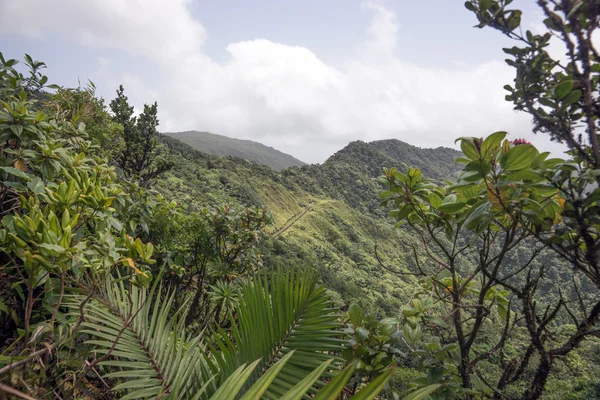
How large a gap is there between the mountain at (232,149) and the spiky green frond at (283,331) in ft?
257

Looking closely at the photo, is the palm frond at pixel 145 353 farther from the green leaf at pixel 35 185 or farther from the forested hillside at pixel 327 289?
the green leaf at pixel 35 185

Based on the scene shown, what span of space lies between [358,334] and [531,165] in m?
0.74

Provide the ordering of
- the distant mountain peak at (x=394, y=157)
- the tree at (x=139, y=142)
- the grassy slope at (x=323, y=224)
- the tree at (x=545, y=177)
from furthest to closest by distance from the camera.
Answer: the distant mountain peak at (x=394, y=157) → the grassy slope at (x=323, y=224) → the tree at (x=139, y=142) → the tree at (x=545, y=177)

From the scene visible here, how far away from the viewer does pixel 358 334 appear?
107cm

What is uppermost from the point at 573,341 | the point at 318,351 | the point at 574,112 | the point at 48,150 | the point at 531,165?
the point at 574,112

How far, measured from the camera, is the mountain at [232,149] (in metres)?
108

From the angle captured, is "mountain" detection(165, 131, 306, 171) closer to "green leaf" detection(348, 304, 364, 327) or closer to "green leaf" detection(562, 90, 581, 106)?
"green leaf" detection(348, 304, 364, 327)

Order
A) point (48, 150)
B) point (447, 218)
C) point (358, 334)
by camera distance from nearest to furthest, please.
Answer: point (358, 334)
point (447, 218)
point (48, 150)

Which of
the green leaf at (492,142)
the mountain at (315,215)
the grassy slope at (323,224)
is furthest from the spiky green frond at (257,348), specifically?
the mountain at (315,215)

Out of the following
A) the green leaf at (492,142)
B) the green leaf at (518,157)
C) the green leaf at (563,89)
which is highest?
the green leaf at (563,89)

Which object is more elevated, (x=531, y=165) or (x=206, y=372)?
(x=531, y=165)

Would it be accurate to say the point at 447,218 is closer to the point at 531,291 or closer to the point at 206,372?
the point at 531,291

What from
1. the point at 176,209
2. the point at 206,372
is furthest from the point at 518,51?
the point at 176,209

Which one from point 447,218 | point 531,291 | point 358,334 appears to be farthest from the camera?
point 447,218
